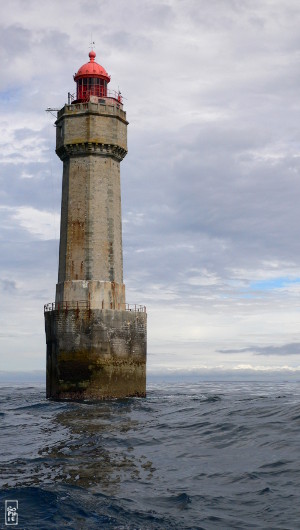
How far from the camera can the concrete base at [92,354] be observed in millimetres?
36219

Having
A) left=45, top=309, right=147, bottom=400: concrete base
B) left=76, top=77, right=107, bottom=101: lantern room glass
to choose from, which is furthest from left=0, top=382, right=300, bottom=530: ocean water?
left=76, top=77, right=107, bottom=101: lantern room glass

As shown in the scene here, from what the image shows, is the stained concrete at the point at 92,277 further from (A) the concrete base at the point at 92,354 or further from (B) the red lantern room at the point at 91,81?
(B) the red lantern room at the point at 91,81

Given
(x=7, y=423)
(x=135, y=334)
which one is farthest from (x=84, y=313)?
(x=7, y=423)

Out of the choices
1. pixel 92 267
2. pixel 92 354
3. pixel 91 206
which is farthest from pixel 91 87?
pixel 92 354

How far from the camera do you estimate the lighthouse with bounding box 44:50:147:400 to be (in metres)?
36.4

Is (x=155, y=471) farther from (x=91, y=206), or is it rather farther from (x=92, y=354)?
A: (x=91, y=206)

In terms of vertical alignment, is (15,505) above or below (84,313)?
below

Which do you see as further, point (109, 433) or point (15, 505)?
point (109, 433)

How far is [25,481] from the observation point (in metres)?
14.2

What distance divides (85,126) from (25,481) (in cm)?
2979

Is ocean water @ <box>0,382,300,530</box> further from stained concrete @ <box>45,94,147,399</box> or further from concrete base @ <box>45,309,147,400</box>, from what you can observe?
stained concrete @ <box>45,94,147,399</box>

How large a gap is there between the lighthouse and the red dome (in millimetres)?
71

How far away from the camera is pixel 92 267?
38.9 m

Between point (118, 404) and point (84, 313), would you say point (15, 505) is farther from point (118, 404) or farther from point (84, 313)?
point (84, 313)
